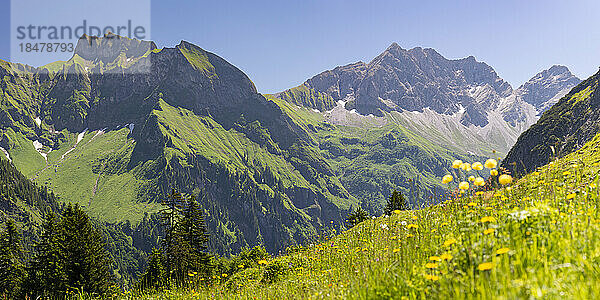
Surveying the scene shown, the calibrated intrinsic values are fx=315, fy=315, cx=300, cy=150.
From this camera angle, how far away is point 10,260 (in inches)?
1908

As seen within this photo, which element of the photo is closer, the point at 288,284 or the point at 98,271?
the point at 288,284

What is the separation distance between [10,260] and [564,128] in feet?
497

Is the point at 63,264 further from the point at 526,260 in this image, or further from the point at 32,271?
the point at 526,260

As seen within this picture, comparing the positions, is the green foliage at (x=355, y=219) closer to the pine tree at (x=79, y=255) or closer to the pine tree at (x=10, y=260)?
the pine tree at (x=79, y=255)

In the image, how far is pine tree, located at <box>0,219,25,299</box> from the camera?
46.7 m

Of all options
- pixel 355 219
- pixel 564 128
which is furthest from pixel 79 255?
pixel 564 128

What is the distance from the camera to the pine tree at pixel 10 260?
46.7 metres

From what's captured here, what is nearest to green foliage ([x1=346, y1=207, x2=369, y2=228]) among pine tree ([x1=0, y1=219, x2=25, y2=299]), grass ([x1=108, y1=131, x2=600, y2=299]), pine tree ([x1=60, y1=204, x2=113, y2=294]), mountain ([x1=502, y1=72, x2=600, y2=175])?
grass ([x1=108, y1=131, x2=600, y2=299])

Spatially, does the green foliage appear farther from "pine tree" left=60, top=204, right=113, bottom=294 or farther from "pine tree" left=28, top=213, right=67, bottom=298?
"pine tree" left=28, top=213, right=67, bottom=298

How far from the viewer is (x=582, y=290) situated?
3.08 meters

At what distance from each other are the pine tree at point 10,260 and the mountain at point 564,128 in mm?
106236

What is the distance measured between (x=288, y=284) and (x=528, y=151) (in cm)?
14837

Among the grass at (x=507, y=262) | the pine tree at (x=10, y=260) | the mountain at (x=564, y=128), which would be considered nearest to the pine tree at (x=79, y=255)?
the pine tree at (x=10, y=260)

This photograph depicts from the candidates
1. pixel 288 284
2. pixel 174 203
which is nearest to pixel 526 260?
pixel 288 284
